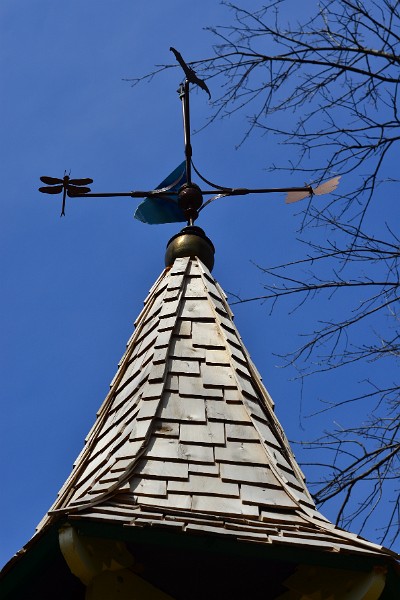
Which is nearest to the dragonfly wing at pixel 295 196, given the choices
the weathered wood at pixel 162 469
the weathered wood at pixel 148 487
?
the weathered wood at pixel 162 469

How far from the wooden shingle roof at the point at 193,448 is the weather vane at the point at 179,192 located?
5.12 feet

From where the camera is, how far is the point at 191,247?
7121mm

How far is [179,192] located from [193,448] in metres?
3.72

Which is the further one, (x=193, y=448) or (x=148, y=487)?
(x=193, y=448)

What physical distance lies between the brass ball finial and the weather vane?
0.43 m

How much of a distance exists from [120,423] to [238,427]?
0.65 metres

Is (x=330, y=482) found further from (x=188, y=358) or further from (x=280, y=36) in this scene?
(x=280, y=36)

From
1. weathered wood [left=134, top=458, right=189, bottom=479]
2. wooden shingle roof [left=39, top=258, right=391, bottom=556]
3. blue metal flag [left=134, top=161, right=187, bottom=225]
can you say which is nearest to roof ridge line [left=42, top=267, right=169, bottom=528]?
wooden shingle roof [left=39, top=258, right=391, bottom=556]

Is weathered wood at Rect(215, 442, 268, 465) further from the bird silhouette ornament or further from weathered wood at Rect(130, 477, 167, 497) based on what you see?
the bird silhouette ornament

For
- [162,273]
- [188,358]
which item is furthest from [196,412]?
[162,273]

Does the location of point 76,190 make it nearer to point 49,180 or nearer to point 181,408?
point 49,180

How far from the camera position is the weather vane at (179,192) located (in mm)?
7926

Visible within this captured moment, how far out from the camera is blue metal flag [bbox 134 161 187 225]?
8.20 metres

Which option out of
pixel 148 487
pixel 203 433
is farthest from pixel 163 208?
pixel 148 487
